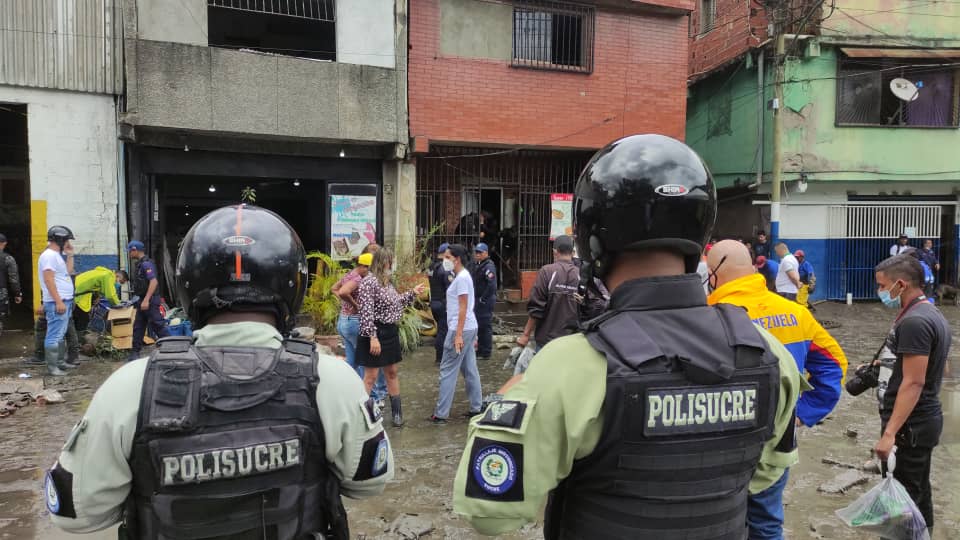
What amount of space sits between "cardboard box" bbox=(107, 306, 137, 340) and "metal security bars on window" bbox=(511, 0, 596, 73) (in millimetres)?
7962

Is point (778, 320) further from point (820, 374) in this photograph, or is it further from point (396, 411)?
point (396, 411)

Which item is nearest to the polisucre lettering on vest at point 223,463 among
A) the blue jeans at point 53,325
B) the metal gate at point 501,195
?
the blue jeans at point 53,325

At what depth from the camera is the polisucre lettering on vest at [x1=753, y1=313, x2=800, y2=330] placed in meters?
3.05

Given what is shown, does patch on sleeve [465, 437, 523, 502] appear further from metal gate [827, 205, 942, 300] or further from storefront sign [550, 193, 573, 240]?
metal gate [827, 205, 942, 300]

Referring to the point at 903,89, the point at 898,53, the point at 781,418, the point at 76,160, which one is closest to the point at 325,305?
the point at 76,160

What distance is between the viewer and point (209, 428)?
152 cm

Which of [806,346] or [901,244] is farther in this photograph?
[901,244]

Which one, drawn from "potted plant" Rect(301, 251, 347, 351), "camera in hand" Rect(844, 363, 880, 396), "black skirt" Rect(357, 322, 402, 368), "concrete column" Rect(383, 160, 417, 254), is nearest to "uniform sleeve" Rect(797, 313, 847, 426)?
"camera in hand" Rect(844, 363, 880, 396)

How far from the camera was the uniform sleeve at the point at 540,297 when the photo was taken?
572cm

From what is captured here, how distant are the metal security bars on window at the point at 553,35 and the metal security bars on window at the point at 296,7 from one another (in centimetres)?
355

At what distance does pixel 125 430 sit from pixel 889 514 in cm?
329

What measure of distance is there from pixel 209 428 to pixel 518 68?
1177cm

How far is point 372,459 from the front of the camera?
1745mm

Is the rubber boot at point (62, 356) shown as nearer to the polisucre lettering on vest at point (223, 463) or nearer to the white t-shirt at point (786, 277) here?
the polisucre lettering on vest at point (223, 463)
